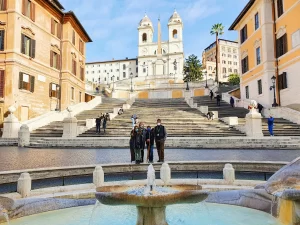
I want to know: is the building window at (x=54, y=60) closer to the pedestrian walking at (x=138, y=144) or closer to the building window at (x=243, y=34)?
the building window at (x=243, y=34)

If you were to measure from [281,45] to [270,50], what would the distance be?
1.44m

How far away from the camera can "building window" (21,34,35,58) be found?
84.0ft

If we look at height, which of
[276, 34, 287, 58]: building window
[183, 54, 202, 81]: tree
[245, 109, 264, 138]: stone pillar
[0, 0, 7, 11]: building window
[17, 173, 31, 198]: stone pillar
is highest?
[183, 54, 202, 81]: tree

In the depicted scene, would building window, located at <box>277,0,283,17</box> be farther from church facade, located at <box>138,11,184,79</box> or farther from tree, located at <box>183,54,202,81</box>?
church facade, located at <box>138,11,184,79</box>

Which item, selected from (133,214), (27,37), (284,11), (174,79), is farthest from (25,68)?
(174,79)

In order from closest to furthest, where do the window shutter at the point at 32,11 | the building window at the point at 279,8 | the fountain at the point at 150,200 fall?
1. the fountain at the point at 150,200
2. the building window at the point at 279,8
3. the window shutter at the point at 32,11

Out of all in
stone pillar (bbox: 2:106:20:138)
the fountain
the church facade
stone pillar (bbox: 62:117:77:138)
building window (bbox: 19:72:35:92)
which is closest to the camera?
the fountain

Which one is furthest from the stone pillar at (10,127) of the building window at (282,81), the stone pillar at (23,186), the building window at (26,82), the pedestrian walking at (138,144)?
the building window at (282,81)

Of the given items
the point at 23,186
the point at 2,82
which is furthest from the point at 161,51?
the point at 23,186

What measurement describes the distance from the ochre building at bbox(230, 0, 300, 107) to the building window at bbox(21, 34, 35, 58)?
78.8ft

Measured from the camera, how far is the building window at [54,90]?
29805mm

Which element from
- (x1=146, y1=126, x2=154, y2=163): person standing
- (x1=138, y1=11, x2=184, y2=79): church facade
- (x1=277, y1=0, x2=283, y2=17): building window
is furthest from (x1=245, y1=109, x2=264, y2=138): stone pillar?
(x1=138, y1=11, x2=184, y2=79): church facade

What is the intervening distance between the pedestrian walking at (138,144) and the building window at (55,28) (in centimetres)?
2586

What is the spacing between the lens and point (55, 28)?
104 feet
